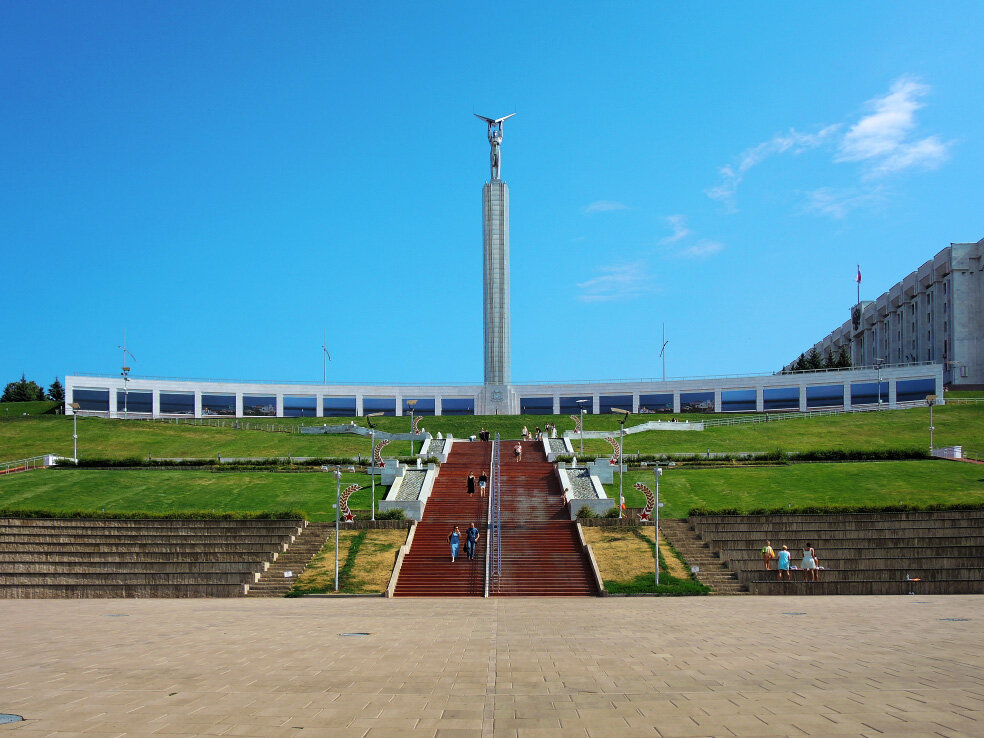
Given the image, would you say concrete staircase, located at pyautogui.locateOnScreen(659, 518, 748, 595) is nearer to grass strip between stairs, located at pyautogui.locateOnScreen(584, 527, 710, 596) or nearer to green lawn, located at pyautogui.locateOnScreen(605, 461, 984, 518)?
grass strip between stairs, located at pyautogui.locateOnScreen(584, 527, 710, 596)

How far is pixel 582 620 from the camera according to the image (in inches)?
795

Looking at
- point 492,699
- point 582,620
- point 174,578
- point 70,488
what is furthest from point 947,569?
point 70,488

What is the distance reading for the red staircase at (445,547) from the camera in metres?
Answer: 28.3

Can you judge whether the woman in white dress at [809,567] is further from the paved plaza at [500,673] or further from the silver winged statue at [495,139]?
the silver winged statue at [495,139]

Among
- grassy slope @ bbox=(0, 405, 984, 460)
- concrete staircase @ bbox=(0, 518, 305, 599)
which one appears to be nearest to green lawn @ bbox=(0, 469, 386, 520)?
concrete staircase @ bbox=(0, 518, 305, 599)

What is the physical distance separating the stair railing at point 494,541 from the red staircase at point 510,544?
8.9 inches

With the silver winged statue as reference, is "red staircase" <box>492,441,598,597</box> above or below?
below

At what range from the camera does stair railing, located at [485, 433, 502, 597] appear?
28603mm

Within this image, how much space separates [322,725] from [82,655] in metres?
7.41

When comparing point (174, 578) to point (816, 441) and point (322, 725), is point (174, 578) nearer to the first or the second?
point (322, 725)

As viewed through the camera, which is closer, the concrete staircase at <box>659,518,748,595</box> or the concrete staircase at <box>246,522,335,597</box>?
the concrete staircase at <box>659,518,748,595</box>

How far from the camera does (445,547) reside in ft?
105

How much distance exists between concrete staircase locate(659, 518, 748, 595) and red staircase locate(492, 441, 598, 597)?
3.86 m

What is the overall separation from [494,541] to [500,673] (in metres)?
19.5
